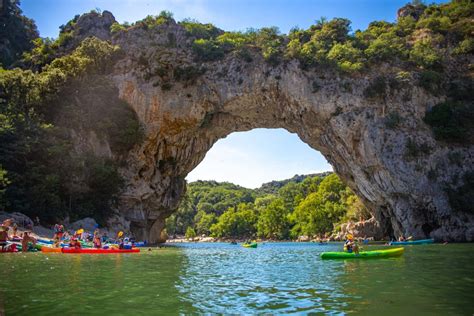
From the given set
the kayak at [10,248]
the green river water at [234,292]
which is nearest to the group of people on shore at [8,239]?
the kayak at [10,248]

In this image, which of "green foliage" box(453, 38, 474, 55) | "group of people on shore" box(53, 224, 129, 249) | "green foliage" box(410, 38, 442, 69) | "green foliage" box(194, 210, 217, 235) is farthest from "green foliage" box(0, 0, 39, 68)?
"green foliage" box(194, 210, 217, 235)

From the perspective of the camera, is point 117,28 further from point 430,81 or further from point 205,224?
point 205,224

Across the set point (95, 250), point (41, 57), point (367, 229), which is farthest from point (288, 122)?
point (41, 57)

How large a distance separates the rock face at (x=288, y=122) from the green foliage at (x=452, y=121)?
33.9 inches

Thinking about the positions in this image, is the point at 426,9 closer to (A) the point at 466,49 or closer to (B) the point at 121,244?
(A) the point at 466,49

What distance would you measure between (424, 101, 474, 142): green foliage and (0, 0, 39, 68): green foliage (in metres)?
54.8

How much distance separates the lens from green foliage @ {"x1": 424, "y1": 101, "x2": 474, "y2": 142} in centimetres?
3706

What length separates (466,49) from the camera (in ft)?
136

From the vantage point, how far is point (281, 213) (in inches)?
3162

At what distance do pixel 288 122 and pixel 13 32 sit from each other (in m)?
46.8

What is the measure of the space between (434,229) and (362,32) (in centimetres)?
2477

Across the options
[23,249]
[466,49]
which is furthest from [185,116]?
[466,49]

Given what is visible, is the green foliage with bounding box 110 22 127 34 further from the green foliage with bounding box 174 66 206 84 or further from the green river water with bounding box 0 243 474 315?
the green river water with bounding box 0 243 474 315

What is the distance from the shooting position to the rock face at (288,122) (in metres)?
37.1
